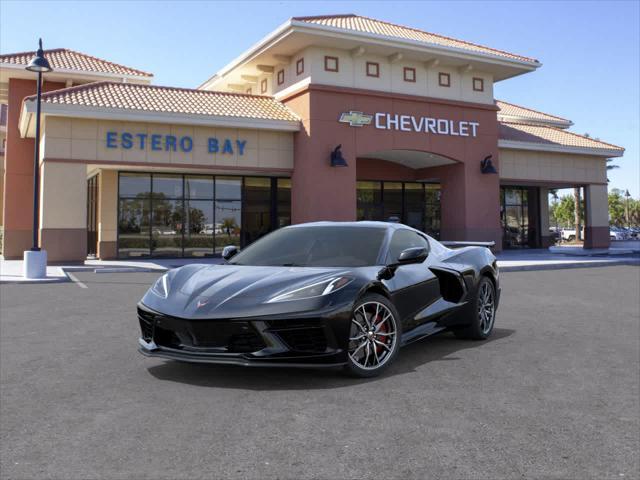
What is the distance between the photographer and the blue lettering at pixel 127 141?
1977 centimetres

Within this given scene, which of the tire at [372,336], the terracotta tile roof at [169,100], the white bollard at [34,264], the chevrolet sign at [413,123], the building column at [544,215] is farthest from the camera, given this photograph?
the building column at [544,215]

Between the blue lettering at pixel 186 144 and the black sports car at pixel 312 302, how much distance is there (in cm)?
1545

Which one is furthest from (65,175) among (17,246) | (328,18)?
(328,18)

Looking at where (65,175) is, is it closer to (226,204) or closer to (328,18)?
(226,204)

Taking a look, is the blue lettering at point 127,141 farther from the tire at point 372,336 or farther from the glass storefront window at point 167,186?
the tire at point 372,336

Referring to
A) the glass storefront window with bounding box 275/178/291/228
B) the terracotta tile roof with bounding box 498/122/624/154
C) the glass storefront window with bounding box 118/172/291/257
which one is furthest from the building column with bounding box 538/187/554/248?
the glass storefront window with bounding box 118/172/291/257

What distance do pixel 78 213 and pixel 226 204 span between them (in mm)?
6690

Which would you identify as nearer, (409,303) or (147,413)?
(147,413)

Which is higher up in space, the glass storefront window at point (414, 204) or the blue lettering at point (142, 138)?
the blue lettering at point (142, 138)

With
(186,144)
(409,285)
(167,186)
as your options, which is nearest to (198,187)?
(167,186)

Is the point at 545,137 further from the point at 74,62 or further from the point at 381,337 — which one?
the point at 381,337

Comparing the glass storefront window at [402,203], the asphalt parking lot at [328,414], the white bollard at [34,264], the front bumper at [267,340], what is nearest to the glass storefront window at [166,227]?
the glass storefront window at [402,203]

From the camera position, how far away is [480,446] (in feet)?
10.6

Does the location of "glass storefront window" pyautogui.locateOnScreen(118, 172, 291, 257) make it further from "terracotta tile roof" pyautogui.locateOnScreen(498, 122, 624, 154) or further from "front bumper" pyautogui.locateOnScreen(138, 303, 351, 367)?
"front bumper" pyautogui.locateOnScreen(138, 303, 351, 367)
